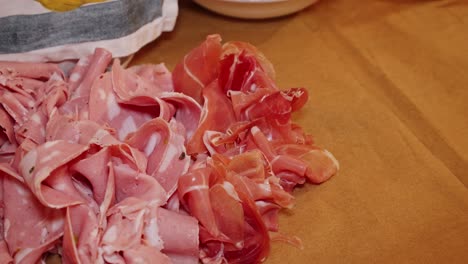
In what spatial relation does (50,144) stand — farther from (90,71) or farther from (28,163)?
(90,71)

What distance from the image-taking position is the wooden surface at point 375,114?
2.82ft

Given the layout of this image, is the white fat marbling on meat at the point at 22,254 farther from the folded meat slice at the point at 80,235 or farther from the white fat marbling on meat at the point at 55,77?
the white fat marbling on meat at the point at 55,77

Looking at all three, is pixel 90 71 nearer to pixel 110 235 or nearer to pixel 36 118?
pixel 36 118

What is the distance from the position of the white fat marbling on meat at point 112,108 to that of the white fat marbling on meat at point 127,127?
19 millimetres

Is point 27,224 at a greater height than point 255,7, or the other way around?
point 255,7

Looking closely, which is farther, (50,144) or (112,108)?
(112,108)

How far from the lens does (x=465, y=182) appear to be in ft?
3.07

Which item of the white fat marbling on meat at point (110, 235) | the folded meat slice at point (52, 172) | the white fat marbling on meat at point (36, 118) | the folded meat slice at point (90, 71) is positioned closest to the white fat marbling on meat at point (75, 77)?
the folded meat slice at point (90, 71)

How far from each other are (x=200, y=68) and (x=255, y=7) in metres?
0.24

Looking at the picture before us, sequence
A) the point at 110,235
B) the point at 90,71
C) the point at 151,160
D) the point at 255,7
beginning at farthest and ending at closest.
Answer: the point at 255,7, the point at 90,71, the point at 151,160, the point at 110,235

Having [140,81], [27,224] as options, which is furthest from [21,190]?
[140,81]

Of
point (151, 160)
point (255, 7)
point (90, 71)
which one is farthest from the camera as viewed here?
point (255, 7)

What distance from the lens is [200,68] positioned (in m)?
0.99

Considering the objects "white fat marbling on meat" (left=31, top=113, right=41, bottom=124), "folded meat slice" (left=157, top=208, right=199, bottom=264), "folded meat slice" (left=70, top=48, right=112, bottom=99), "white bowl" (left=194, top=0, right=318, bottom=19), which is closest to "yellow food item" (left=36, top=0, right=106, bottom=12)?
"folded meat slice" (left=70, top=48, right=112, bottom=99)
